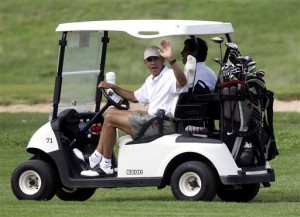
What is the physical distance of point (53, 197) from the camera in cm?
1281

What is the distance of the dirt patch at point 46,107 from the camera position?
93.8ft

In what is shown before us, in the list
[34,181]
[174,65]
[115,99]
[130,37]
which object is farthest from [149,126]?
[130,37]

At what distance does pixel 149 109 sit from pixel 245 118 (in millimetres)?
931

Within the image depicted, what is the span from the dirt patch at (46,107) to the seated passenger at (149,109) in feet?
53.5

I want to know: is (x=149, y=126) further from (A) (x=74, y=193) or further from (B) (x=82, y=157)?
(A) (x=74, y=193)

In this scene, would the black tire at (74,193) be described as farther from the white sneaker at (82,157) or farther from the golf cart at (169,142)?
the white sneaker at (82,157)

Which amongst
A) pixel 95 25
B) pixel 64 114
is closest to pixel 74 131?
pixel 64 114

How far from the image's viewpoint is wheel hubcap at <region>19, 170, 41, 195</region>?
12305 mm

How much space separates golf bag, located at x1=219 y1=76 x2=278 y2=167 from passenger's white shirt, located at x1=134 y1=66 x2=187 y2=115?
45 cm

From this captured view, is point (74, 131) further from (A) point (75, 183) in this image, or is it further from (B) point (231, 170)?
(B) point (231, 170)

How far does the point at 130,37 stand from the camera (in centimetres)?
4247

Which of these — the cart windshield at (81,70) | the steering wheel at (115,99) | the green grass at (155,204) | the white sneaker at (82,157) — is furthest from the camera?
the cart windshield at (81,70)

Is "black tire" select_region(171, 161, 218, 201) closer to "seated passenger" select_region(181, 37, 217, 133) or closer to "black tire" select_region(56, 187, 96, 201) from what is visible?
"seated passenger" select_region(181, 37, 217, 133)

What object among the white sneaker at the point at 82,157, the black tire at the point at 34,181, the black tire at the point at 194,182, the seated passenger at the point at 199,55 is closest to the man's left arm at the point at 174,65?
the seated passenger at the point at 199,55
